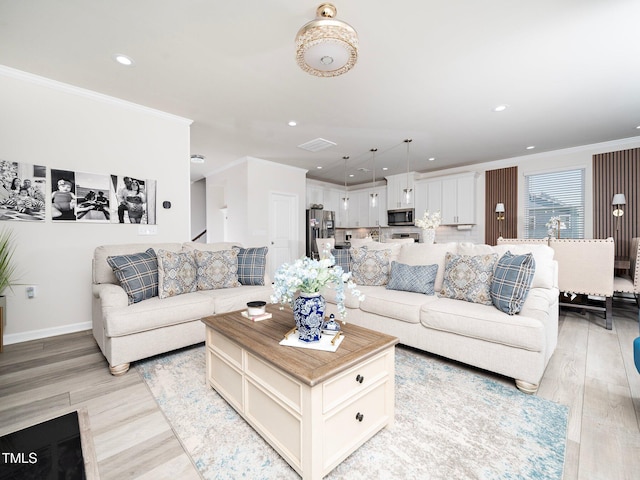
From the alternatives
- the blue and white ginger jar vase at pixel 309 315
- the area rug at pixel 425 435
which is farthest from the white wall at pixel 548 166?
the blue and white ginger jar vase at pixel 309 315

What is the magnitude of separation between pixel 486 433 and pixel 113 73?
13.5ft

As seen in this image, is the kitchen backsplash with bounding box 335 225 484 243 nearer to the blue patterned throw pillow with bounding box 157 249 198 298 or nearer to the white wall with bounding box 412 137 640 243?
the white wall with bounding box 412 137 640 243

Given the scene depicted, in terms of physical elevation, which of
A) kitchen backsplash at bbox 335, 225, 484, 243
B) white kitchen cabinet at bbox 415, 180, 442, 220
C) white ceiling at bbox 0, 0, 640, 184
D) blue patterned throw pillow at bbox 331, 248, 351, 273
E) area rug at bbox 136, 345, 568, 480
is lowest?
area rug at bbox 136, 345, 568, 480

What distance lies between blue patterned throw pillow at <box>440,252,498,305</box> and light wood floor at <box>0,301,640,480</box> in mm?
633

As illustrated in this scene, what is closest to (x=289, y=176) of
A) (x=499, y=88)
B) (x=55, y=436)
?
(x=499, y=88)

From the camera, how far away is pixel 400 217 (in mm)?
6766

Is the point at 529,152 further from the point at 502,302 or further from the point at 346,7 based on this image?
the point at 346,7

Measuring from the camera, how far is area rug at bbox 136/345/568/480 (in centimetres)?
125

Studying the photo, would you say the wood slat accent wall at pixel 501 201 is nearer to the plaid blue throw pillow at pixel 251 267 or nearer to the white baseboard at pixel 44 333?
the plaid blue throw pillow at pixel 251 267

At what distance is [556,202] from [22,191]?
7.72m

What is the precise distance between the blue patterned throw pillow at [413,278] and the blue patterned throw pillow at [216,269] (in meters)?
1.74

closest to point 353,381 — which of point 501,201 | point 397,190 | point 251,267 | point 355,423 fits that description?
point 355,423

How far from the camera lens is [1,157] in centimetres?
264

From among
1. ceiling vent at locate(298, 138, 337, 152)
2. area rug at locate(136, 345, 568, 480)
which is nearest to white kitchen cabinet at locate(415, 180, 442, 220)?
ceiling vent at locate(298, 138, 337, 152)
